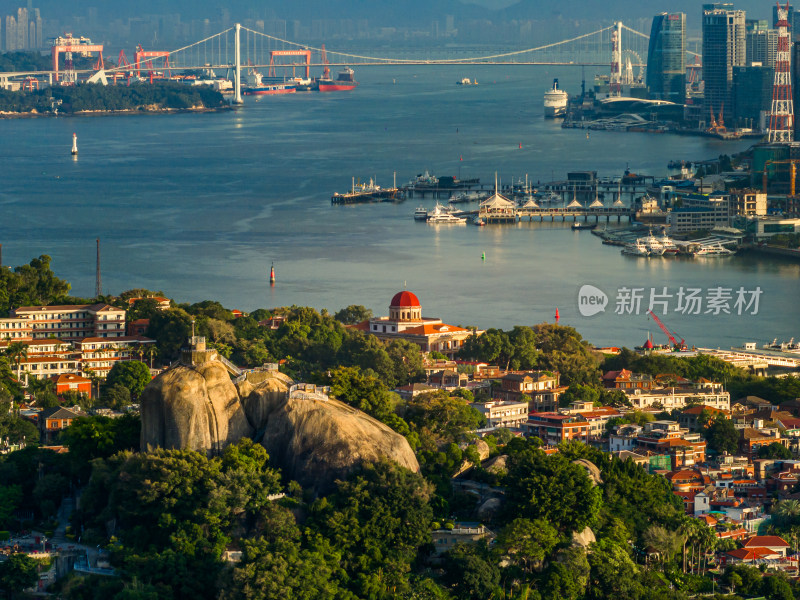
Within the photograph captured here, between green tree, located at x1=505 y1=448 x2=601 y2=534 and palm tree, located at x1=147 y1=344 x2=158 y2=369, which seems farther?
palm tree, located at x1=147 y1=344 x2=158 y2=369

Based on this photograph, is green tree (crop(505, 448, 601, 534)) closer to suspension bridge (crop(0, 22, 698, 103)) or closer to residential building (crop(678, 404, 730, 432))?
residential building (crop(678, 404, 730, 432))

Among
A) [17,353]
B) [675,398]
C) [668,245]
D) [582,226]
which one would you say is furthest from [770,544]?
[582,226]

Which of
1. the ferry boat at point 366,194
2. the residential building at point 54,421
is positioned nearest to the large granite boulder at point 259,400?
the residential building at point 54,421

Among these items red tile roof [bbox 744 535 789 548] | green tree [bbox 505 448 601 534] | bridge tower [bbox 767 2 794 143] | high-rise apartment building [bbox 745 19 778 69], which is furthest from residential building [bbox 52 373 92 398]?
high-rise apartment building [bbox 745 19 778 69]

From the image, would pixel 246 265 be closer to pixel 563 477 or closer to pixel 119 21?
pixel 563 477

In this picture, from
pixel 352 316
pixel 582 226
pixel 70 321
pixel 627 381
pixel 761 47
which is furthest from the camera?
pixel 761 47

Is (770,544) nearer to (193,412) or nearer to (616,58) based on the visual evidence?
(193,412)
